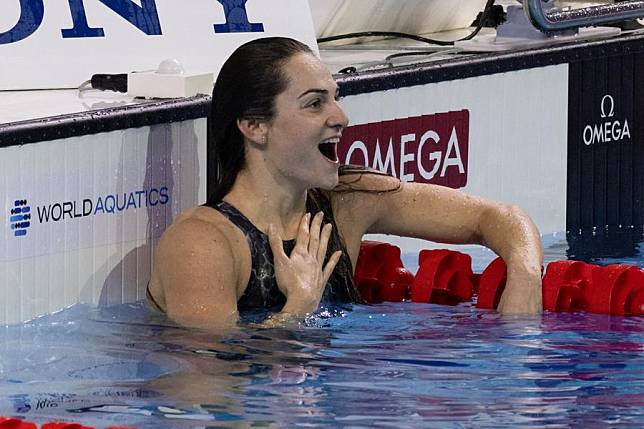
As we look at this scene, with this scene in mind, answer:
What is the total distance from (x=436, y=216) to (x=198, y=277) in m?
0.68

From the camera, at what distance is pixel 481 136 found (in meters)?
4.75

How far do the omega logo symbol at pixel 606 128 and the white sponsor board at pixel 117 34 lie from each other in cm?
121

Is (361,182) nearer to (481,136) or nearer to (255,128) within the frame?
(255,128)

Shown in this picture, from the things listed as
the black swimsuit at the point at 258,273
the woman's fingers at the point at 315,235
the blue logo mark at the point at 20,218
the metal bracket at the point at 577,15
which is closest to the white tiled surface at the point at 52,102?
the blue logo mark at the point at 20,218

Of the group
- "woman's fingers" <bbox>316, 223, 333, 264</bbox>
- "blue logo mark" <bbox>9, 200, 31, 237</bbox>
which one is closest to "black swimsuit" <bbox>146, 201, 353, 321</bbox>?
"woman's fingers" <bbox>316, 223, 333, 264</bbox>

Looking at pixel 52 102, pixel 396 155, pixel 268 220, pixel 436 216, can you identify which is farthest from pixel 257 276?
pixel 396 155

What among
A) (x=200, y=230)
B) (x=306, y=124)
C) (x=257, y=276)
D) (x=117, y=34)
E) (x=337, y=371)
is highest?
(x=117, y=34)

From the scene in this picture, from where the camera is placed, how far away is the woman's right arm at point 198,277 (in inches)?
129

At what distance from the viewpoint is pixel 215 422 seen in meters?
2.63

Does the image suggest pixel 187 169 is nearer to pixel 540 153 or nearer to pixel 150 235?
pixel 150 235

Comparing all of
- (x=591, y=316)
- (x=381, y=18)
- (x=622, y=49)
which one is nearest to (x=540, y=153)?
(x=622, y=49)

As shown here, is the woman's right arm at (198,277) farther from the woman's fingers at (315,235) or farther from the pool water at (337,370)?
the woman's fingers at (315,235)

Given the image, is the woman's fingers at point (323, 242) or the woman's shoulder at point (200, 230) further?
the woman's fingers at point (323, 242)

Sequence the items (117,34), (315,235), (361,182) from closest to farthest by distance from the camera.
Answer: (315,235) < (361,182) < (117,34)
